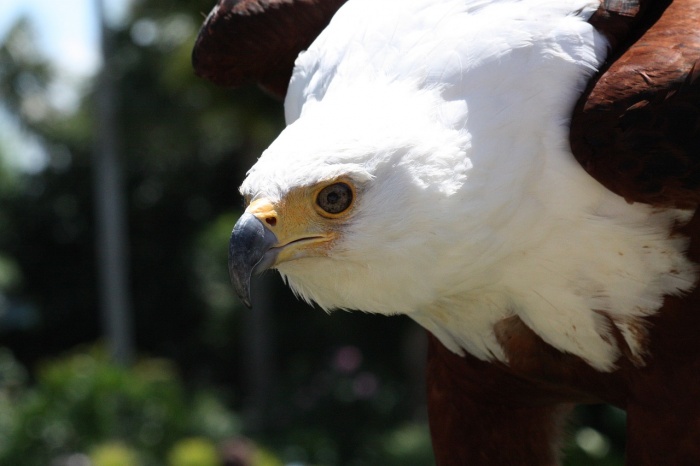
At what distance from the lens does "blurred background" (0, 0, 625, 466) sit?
8312 millimetres

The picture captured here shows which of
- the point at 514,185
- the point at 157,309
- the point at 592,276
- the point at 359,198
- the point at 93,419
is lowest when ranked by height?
the point at 157,309

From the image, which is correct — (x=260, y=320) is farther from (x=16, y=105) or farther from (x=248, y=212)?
(x=248, y=212)

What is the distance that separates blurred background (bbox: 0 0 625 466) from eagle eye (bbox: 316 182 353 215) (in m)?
3.66

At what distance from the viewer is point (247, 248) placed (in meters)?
2.04

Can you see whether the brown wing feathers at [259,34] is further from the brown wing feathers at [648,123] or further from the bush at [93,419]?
the bush at [93,419]

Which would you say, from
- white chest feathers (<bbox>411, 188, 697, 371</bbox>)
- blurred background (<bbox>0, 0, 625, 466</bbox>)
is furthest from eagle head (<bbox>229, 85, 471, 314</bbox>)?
blurred background (<bbox>0, 0, 625, 466</bbox>)

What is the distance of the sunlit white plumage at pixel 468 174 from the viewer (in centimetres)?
207

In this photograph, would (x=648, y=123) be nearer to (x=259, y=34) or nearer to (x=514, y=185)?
(x=514, y=185)

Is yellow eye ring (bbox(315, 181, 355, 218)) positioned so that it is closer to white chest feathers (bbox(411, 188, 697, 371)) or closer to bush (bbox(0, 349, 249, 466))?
white chest feathers (bbox(411, 188, 697, 371))

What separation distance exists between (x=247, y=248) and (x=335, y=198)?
0.21 metres

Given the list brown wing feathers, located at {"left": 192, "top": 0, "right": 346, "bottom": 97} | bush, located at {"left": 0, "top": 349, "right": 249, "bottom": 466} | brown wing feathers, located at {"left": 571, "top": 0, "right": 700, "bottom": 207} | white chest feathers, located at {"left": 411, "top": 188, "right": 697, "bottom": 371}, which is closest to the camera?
brown wing feathers, located at {"left": 571, "top": 0, "right": 700, "bottom": 207}

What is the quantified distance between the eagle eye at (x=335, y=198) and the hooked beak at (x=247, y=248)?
4.9 inches

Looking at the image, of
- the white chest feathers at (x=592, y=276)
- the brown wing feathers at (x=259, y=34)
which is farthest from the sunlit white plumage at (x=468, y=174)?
the brown wing feathers at (x=259, y=34)

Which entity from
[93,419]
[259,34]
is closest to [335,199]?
[259,34]
